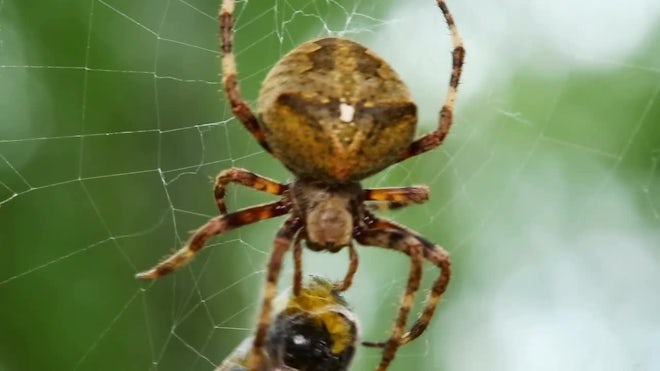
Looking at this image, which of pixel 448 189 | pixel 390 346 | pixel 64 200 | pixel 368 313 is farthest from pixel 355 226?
pixel 448 189

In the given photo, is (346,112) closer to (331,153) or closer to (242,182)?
(331,153)

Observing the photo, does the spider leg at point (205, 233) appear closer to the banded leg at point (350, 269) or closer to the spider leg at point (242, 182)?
the spider leg at point (242, 182)

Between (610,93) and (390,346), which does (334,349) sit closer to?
(390,346)

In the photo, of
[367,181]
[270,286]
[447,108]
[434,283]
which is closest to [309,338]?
[270,286]

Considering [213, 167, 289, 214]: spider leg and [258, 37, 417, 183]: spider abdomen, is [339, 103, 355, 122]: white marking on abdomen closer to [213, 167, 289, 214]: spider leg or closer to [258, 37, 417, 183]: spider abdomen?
[258, 37, 417, 183]: spider abdomen

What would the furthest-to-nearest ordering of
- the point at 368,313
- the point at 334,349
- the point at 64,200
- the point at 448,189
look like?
the point at 448,189 < the point at 64,200 < the point at 368,313 < the point at 334,349

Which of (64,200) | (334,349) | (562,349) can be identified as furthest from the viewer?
(562,349)
